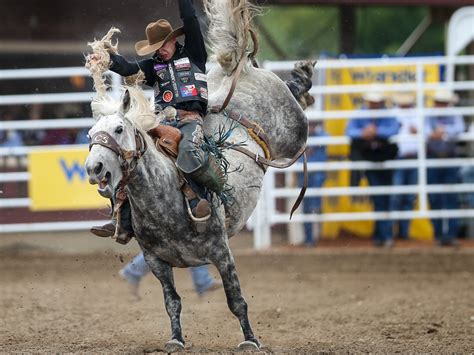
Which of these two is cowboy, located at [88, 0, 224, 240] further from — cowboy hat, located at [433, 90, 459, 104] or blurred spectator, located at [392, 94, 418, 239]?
cowboy hat, located at [433, 90, 459, 104]

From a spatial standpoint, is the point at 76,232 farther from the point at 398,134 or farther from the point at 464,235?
the point at 464,235

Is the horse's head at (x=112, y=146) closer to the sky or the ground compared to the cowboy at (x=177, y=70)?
closer to the ground

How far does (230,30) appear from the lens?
559 cm

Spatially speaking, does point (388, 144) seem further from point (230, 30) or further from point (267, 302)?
point (230, 30)

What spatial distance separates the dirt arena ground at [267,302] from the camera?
5.52 metres

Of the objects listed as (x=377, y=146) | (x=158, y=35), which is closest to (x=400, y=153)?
(x=377, y=146)

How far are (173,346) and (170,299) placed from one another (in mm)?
273

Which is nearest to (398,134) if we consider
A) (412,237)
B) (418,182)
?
(418,182)

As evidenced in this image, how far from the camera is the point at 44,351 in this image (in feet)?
16.7

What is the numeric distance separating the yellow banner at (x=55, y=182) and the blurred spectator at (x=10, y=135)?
48cm

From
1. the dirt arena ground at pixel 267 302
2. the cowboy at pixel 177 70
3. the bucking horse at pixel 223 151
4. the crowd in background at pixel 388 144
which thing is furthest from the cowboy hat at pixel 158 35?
the crowd in background at pixel 388 144

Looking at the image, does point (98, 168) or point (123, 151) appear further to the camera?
point (123, 151)

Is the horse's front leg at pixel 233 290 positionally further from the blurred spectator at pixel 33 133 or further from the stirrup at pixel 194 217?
the blurred spectator at pixel 33 133

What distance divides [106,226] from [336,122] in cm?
638
